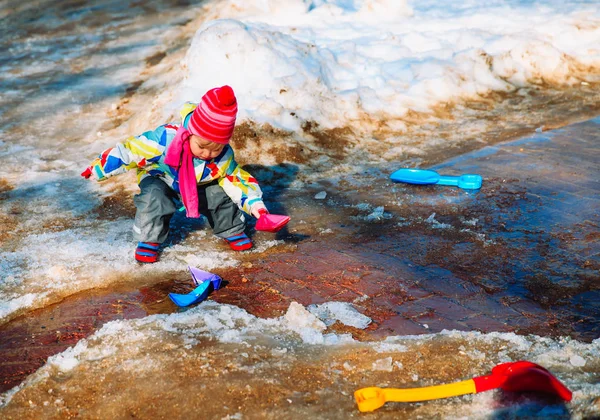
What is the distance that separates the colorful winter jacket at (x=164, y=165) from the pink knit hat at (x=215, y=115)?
0.19 metres

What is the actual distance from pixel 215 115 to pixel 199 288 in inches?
39.9

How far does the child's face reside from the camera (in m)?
3.94

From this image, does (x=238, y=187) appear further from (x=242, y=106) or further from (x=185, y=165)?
(x=242, y=106)

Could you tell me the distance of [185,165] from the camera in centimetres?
400

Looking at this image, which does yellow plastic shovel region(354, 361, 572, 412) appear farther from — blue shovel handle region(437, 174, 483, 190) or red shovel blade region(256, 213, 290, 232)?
blue shovel handle region(437, 174, 483, 190)

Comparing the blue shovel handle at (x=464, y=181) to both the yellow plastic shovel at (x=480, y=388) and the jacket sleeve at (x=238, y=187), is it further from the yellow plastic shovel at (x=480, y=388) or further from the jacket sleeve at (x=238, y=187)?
the yellow plastic shovel at (x=480, y=388)

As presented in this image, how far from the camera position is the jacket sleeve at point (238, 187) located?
423 cm

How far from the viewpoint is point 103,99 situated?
303 inches

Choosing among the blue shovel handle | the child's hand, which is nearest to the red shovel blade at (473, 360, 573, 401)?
the child's hand

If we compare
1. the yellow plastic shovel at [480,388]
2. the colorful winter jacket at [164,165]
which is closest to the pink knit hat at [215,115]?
the colorful winter jacket at [164,165]

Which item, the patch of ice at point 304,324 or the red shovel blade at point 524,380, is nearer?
the red shovel blade at point 524,380

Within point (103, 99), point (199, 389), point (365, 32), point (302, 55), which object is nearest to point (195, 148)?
point (199, 389)

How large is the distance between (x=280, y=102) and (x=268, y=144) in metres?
0.65

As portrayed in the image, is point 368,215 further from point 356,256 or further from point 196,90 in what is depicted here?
point 196,90
